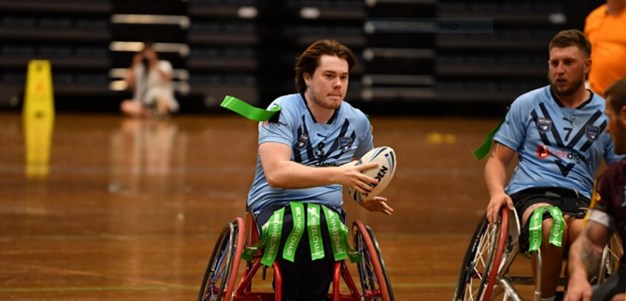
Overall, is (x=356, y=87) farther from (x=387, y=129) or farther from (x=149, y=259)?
(x=149, y=259)

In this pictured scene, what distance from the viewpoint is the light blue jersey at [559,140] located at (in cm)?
533

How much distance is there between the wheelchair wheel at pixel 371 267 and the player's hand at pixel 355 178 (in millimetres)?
181

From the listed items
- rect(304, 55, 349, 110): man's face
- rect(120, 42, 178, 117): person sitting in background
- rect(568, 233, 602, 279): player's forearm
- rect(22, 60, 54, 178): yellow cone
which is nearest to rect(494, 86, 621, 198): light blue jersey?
rect(304, 55, 349, 110): man's face

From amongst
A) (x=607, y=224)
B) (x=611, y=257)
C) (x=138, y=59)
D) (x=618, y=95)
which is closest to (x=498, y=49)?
(x=138, y=59)

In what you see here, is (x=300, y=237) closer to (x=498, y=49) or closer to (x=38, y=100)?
(x=38, y=100)

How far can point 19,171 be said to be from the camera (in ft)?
36.4

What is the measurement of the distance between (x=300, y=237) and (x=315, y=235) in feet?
0.19

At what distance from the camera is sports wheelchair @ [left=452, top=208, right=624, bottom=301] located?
4828 millimetres

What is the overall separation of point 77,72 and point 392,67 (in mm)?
5087

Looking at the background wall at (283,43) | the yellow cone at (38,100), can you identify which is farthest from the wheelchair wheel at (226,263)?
the background wall at (283,43)

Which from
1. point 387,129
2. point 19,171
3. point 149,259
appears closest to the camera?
point 149,259

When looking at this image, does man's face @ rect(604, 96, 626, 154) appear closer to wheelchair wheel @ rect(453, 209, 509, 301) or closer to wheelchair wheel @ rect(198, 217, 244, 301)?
wheelchair wheel @ rect(453, 209, 509, 301)

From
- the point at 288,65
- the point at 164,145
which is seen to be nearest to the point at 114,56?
the point at 288,65

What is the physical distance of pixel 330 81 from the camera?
16.1 ft
